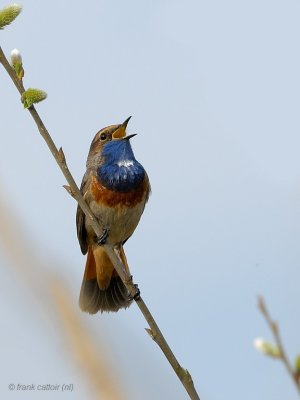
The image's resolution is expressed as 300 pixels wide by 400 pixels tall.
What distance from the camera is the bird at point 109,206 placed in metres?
6.36

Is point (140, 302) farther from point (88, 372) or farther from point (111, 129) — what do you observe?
point (111, 129)

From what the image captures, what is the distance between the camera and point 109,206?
6.32 m

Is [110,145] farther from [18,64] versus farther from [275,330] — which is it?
[275,330]

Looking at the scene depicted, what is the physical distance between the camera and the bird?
20.9ft

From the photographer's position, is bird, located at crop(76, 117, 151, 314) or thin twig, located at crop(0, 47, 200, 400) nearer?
thin twig, located at crop(0, 47, 200, 400)

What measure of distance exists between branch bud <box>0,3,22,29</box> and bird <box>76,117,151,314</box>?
10.9ft

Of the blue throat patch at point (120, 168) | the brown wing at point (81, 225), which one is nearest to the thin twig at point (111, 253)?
the blue throat patch at point (120, 168)

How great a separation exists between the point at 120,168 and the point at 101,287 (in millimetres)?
1257

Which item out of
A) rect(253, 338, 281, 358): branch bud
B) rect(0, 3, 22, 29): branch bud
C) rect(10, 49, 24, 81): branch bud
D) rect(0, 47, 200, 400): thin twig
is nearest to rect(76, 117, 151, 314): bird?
rect(0, 47, 200, 400): thin twig

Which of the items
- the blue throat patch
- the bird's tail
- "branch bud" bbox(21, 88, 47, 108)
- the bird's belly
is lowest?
the bird's tail

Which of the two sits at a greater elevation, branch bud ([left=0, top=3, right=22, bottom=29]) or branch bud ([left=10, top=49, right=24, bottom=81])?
branch bud ([left=0, top=3, right=22, bottom=29])

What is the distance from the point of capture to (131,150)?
682cm

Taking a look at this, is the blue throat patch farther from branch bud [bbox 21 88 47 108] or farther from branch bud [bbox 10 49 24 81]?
branch bud [bbox 21 88 47 108]

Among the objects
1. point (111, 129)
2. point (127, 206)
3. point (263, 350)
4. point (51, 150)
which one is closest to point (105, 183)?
point (127, 206)
